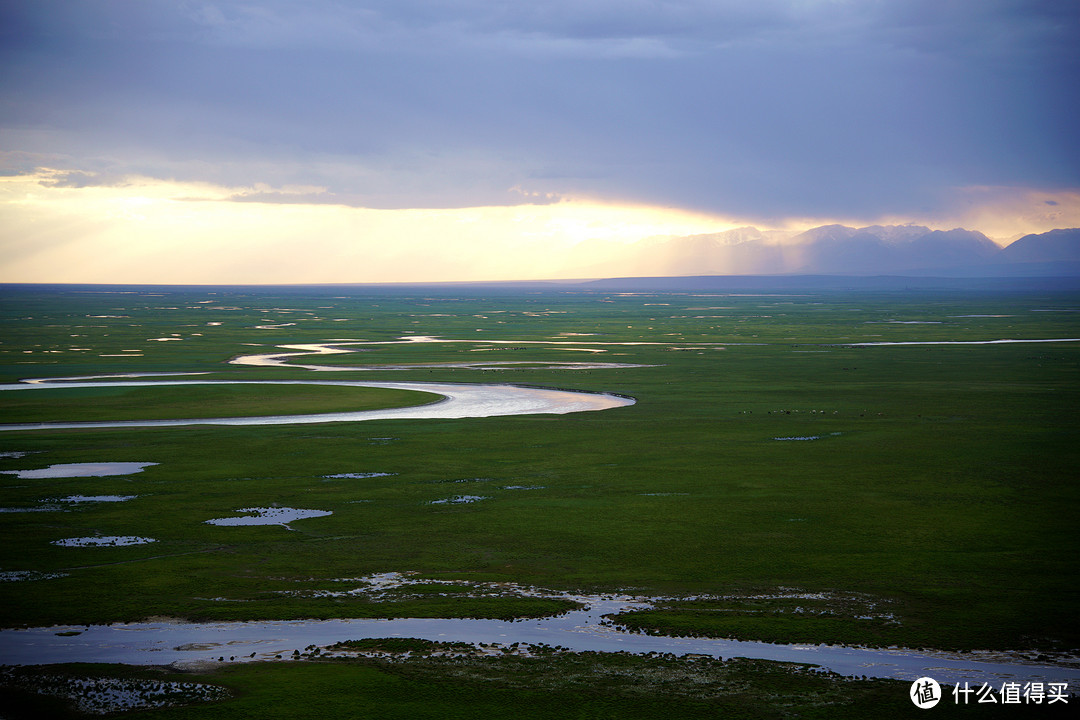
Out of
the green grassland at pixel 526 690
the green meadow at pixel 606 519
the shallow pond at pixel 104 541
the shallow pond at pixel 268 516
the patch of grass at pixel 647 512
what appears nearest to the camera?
the green grassland at pixel 526 690

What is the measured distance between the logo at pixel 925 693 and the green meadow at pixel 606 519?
0.32 metres

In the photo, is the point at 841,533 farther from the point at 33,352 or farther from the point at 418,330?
the point at 418,330

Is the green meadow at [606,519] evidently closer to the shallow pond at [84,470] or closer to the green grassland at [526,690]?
the green grassland at [526,690]

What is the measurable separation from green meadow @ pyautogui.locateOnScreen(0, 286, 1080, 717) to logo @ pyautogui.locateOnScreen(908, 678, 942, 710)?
0.32m

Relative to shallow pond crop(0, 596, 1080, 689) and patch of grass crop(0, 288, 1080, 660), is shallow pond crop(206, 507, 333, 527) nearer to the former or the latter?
patch of grass crop(0, 288, 1080, 660)

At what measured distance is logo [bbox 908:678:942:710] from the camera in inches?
717

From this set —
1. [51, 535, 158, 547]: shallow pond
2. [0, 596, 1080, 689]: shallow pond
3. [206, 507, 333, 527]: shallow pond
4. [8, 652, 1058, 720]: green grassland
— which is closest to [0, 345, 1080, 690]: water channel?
[0, 596, 1080, 689]: shallow pond

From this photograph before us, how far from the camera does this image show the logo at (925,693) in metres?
18.2

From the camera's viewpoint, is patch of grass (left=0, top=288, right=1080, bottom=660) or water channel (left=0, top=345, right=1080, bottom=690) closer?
water channel (left=0, top=345, right=1080, bottom=690)

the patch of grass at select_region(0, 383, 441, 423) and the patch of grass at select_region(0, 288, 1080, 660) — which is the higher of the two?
the patch of grass at select_region(0, 383, 441, 423)

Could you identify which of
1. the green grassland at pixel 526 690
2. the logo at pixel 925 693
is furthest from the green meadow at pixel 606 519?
the logo at pixel 925 693

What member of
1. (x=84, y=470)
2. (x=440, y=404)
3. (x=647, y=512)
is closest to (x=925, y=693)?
(x=647, y=512)

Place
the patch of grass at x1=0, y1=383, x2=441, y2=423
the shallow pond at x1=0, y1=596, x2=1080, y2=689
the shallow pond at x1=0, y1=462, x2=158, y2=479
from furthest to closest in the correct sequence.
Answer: the patch of grass at x1=0, y1=383, x2=441, y2=423, the shallow pond at x1=0, y1=462, x2=158, y2=479, the shallow pond at x1=0, y1=596, x2=1080, y2=689

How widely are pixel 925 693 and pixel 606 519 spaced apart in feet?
47.4
